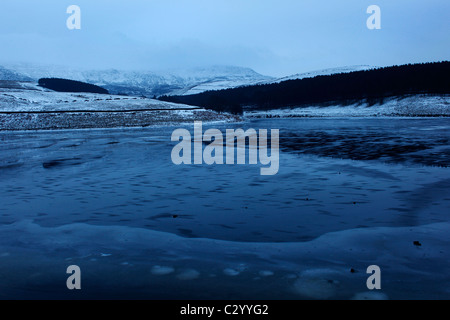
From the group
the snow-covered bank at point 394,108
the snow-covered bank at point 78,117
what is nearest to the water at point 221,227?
the snow-covered bank at point 78,117

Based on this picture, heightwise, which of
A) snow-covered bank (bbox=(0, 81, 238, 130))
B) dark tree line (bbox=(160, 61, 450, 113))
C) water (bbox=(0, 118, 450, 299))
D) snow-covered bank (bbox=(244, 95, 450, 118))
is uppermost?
dark tree line (bbox=(160, 61, 450, 113))

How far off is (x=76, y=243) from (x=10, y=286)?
194 cm

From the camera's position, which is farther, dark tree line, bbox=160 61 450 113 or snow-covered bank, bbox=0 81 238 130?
dark tree line, bbox=160 61 450 113

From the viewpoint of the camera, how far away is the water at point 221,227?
19.1 ft

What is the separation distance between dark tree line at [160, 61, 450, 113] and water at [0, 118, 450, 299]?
101 m

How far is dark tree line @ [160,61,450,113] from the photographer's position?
122 m

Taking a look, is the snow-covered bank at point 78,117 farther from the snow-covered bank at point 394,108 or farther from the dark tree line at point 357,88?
the dark tree line at point 357,88

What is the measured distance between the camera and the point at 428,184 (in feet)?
40.8

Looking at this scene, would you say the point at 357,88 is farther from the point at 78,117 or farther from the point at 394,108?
the point at 78,117

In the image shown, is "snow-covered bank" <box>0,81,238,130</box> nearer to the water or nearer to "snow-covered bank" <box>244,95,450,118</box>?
"snow-covered bank" <box>244,95,450,118</box>

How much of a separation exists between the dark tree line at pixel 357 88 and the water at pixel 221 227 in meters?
101

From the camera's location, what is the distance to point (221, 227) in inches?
334

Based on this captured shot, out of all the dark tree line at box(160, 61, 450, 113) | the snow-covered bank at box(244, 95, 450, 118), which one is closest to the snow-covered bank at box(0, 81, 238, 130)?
the snow-covered bank at box(244, 95, 450, 118)

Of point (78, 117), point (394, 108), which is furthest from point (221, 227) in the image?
point (394, 108)
